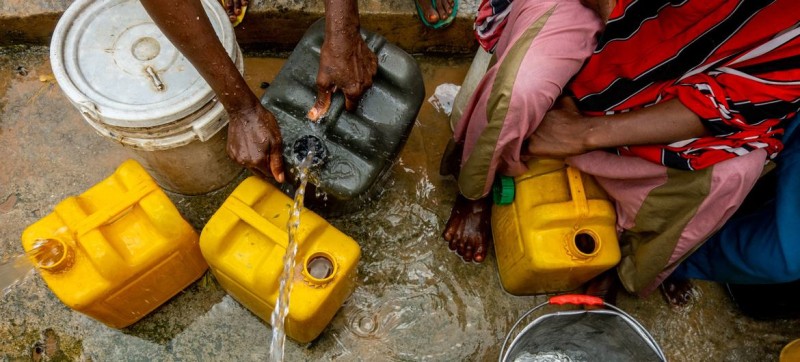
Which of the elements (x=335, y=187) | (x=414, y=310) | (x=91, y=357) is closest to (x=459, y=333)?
(x=414, y=310)

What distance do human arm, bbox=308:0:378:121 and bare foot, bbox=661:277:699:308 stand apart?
1456 millimetres

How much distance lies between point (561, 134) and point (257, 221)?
3.33 feet

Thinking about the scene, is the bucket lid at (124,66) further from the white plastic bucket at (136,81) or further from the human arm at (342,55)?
the human arm at (342,55)

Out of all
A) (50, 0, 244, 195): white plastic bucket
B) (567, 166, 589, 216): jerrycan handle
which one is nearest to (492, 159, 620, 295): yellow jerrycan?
(567, 166, 589, 216): jerrycan handle

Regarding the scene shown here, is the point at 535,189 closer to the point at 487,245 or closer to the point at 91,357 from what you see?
the point at 487,245

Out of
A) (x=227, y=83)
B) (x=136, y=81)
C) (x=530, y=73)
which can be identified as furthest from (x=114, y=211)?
(x=530, y=73)

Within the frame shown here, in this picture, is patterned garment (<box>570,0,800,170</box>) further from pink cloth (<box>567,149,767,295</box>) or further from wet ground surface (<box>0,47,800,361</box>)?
wet ground surface (<box>0,47,800,361</box>)

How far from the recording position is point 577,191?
5.98ft

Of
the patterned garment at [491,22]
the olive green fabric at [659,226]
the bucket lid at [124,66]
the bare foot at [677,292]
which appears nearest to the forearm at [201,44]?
the bucket lid at [124,66]

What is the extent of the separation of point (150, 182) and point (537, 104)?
4.08 feet

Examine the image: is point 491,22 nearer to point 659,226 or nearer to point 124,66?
point 659,226

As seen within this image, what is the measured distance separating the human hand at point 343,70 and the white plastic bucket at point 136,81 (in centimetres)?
34

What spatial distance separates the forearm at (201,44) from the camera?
1.39 m

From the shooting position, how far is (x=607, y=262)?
5.87 ft
